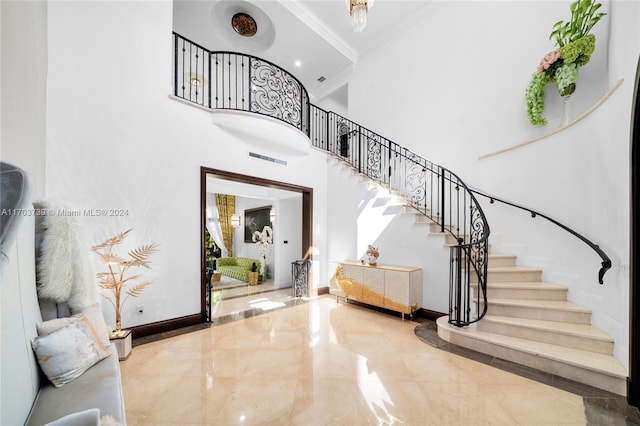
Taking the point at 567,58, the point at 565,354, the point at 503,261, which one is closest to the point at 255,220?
the point at 503,261

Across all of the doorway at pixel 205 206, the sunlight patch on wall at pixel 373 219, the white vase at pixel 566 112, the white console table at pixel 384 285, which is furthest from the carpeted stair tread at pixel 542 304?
the doorway at pixel 205 206

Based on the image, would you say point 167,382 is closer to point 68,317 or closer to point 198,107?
point 68,317

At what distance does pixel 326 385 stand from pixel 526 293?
9.55 ft

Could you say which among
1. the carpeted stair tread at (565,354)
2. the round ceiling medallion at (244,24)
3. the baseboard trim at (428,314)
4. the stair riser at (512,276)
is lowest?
the baseboard trim at (428,314)

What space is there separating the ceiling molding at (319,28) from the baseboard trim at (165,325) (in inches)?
257

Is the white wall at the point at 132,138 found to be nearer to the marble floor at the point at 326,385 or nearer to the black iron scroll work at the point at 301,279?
the marble floor at the point at 326,385

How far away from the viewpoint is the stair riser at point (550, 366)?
220cm

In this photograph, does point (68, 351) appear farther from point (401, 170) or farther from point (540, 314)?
point (401, 170)

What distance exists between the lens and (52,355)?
156 centimetres

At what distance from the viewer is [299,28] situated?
20.0 ft

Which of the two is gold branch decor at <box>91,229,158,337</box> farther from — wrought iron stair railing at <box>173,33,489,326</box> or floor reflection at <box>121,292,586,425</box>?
wrought iron stair railing at <box>173,33,489,326</box>

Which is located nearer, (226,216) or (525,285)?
(525,285)

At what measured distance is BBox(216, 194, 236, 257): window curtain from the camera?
31.2 ft

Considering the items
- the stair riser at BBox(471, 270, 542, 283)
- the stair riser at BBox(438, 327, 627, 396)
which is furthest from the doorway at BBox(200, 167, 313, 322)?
the stair riser at BBox(438, 327, 627, 396)
